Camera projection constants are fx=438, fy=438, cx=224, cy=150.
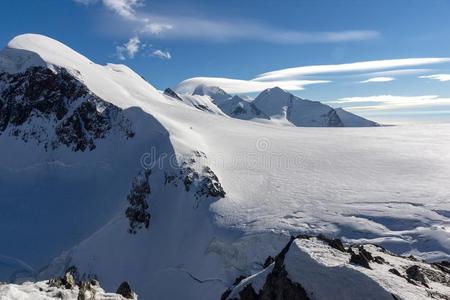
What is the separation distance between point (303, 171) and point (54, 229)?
38995 millimetres

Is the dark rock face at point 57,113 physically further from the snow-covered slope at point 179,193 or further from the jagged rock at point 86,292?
the jagged rock at point 86,292

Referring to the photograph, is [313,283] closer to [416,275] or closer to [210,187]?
[416,275]

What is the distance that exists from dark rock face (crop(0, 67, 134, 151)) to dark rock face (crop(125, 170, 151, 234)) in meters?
16.1

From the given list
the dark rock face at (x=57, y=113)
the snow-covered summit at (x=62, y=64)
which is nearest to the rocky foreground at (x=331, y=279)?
the dark rock face at (x=57, y=113)

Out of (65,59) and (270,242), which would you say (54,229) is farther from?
(65,59)

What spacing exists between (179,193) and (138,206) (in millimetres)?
5839

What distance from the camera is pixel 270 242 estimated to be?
157 feet

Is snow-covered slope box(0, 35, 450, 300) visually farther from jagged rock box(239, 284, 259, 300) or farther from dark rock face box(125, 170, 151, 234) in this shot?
jagged rock box(239, 284, 259, 300)

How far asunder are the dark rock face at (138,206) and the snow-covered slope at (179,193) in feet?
0.47

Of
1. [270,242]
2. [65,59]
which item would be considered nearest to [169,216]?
[270,242]

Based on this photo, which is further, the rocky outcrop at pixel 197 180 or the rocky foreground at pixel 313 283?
the rocky outcrop at pixel 197 180

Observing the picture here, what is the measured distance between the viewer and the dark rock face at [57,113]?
78438mm

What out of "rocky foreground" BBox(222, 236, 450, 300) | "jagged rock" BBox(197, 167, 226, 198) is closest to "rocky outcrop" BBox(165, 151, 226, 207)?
"jagged rock" BBox(197, 167, 226, 198)

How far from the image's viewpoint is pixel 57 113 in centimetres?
8106
